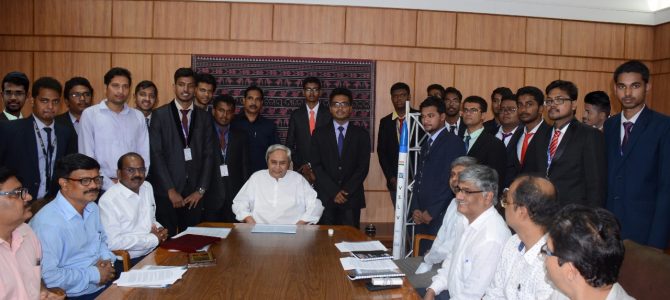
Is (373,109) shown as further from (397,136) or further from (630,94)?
(630,94)

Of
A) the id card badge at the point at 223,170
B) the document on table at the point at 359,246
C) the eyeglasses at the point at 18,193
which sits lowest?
the document on table at the point at 359,246

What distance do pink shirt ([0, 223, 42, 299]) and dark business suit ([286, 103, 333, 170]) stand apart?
334cm

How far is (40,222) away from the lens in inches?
103

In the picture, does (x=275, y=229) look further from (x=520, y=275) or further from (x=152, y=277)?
(x=520, y=275)

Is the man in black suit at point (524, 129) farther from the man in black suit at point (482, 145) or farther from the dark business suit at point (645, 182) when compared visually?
the dark business suit at point (645, 182)

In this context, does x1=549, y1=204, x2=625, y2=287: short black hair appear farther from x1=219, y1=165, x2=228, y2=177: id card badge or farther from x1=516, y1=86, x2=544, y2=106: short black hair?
x1=219, y1=165, x2=228, y2=177: id card badge

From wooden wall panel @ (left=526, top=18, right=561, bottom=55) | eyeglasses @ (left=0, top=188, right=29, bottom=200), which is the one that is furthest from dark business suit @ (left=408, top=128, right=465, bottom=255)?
wooden wall panel @ (left=526, top=18, right=561, bottom=55)

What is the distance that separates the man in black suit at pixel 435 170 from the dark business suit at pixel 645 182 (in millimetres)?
1273

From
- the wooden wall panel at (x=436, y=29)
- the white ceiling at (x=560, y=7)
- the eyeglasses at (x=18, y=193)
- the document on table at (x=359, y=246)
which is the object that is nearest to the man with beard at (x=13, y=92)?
the eyeglasses at (x=18, y=193)

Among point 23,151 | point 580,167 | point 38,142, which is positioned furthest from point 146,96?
point 580,167

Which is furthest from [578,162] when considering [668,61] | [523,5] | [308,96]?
[668,61]

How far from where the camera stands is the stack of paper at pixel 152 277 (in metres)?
2.20

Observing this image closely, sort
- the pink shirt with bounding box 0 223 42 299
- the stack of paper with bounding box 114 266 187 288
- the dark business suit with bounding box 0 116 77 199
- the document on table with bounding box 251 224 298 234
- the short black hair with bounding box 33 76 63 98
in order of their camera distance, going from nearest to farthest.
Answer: the pink shirt with bounding box 0 223 42 299, the stack of paper with bounding box 114 266 187 288, the document on table with bounding box 251 224 298 234, the dark business suit with bounding box 0 116 77 199, the short black hair with bounding box 33 76 63 98

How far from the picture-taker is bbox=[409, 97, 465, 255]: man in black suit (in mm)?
4285
